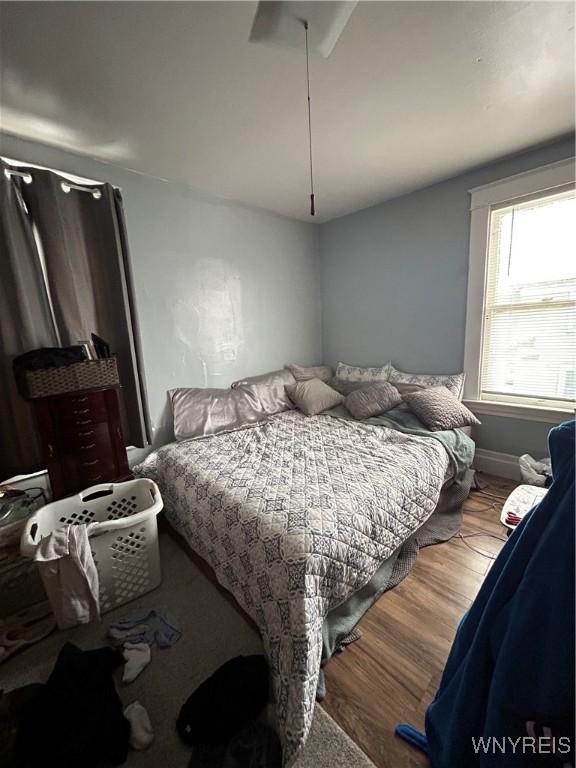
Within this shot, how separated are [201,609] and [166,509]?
687 millimetres

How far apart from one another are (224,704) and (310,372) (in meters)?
2.67

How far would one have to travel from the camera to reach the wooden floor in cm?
107

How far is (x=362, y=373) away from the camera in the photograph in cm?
323

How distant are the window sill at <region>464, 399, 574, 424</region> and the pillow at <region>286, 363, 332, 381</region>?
4.67ft

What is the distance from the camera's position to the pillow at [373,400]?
2600 mm

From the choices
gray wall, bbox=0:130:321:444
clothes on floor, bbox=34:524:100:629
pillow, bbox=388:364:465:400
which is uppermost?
gray wall, bbox=0:130:321:444

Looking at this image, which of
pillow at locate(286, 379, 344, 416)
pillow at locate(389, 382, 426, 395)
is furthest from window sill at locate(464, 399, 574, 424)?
pillow at locate(286, 379, 344, 416)

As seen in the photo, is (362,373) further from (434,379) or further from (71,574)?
(71,574)

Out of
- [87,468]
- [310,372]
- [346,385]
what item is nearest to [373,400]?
[346,385]

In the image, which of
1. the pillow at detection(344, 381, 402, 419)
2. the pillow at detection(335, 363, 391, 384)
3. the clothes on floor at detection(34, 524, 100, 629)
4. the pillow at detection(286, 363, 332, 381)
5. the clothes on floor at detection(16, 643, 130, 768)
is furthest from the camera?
the pillow at detection(286, 363, 332, 381)

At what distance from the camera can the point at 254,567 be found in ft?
4.20

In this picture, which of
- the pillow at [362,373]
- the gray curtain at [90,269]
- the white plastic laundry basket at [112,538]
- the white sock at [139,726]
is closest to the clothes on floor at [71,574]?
the white plastic laundry basket at [112,538]

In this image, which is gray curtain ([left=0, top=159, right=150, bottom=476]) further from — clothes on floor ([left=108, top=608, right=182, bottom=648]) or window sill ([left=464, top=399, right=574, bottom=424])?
window sill ([left=464, top=399, right=574, bottom=424])

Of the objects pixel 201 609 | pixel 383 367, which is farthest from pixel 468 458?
pixel 201 609
